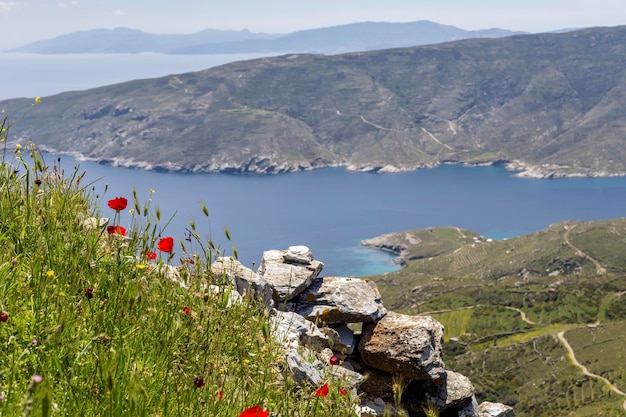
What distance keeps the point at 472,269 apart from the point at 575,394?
109978mm

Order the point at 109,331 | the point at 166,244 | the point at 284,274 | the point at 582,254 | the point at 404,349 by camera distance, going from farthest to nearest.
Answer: the point at 582,254, the point at 284,274, the point at 404,349, the point at 166,244, the point at 109,331

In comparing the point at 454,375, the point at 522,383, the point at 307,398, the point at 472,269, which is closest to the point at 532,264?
the point at 472,269

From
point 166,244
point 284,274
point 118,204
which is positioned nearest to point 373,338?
point 284,274

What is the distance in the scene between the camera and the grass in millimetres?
3473

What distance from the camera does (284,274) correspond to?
14812 millimetres

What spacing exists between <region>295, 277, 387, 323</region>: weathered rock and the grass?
7.95 m

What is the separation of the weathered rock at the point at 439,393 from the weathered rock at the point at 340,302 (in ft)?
6.85

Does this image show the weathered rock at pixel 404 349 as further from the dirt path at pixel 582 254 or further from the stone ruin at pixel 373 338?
the dirt path at pixel 582 254

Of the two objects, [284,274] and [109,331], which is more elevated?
[109,331]

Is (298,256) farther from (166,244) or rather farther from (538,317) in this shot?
(538,317)

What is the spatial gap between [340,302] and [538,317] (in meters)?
126

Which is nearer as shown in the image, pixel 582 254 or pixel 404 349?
pixel 404 349

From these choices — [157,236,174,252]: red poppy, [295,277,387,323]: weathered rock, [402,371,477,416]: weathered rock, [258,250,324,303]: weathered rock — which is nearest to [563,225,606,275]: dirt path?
[402,371,477,416]: weathered rock

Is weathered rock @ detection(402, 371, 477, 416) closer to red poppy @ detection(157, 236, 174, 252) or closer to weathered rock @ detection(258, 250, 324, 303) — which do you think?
weathered rock @ detection(258, 250, 324, 303)
